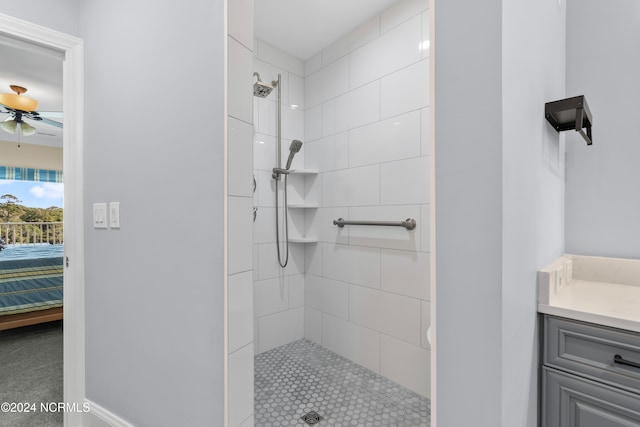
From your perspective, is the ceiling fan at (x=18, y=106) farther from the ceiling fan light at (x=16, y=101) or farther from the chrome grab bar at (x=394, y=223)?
the chrome grab bar at (x=394, y=223)

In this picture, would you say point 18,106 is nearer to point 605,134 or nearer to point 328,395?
point 328,395

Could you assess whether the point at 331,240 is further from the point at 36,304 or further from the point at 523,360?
the point at 36,304

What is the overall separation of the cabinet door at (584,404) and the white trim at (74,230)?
6.70 ft

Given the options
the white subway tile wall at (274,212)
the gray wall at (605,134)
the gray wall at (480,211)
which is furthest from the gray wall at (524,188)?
the white subway tile wall at (274,212)

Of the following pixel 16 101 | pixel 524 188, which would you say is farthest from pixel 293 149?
pixel 16 101

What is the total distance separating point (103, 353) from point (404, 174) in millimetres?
1936

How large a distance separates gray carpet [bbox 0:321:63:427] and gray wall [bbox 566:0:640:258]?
2818 mm

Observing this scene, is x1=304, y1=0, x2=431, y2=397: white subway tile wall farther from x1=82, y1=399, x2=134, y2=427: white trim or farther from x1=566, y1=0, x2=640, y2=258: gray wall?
x1=82, y1=399, x2=134, y2=427: white trim

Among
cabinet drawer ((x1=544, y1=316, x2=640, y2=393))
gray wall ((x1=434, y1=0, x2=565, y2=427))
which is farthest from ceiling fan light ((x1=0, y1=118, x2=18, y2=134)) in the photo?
cabinet drawer ((x1=544, y1=316, x2=640, y2=393))

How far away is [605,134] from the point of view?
1.25 m

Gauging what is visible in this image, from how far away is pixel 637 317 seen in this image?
0.74m

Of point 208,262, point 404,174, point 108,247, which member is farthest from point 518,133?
point 108,247

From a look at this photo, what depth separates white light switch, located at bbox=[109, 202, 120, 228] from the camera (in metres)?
1.43

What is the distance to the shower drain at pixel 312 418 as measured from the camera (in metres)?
1.56
